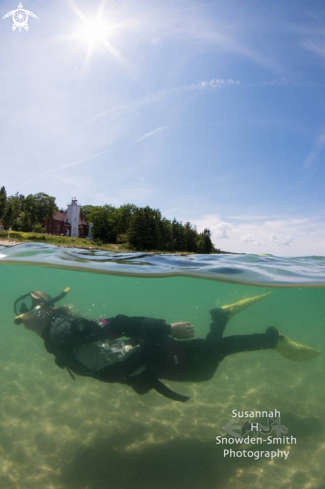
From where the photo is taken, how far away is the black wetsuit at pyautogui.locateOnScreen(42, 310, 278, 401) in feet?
19.7

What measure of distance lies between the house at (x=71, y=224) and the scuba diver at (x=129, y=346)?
89.2 m

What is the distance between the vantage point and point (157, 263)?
36.2ft

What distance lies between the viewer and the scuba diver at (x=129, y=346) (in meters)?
6.03

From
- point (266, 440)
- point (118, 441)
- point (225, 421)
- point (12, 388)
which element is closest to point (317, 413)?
point (266, 440)

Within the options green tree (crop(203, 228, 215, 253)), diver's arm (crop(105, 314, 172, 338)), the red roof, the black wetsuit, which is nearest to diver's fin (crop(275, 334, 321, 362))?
the black wetsuit

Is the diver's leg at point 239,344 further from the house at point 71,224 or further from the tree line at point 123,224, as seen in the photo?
the house at point 71,224

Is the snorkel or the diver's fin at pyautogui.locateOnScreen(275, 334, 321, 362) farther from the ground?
the snorkel

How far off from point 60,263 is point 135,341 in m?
6.00

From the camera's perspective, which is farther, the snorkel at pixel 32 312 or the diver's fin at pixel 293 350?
the diver's fin at pixel 293 350

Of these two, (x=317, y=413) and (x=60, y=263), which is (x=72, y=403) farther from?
(x=317, y=413)

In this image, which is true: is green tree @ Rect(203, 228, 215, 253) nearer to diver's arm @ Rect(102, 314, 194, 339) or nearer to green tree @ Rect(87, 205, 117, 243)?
green tree @ Rect(87, 205, 117, 243)

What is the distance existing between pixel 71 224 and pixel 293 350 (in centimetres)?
9400

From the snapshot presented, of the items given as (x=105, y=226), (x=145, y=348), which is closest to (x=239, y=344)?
(x=145, y=348)

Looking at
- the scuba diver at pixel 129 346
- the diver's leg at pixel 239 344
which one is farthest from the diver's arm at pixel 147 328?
the diver's leg at pixel 239 344
